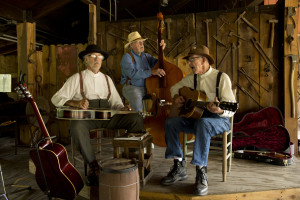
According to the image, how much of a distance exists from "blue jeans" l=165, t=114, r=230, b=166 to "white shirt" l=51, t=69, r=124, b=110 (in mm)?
911

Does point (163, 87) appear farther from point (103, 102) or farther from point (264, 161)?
point (264, 161)

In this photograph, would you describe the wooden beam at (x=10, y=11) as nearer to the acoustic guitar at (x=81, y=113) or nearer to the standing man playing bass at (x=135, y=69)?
the standing man playing bass at (x=135, y=69)

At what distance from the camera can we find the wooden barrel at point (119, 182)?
199 cm

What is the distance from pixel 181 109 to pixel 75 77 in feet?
4.64

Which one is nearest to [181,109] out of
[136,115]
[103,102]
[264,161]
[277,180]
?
[136,115]

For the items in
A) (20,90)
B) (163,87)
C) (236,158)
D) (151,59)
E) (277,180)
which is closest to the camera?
Result: (20,90)

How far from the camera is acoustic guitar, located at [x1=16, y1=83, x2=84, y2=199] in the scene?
2229 millimetres

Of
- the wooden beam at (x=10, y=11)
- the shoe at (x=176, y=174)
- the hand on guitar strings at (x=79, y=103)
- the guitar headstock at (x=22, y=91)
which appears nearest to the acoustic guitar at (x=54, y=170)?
the guitar headstock at (x=22, y=91)

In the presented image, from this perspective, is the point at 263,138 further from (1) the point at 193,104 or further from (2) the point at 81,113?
(2) the point at 81,113

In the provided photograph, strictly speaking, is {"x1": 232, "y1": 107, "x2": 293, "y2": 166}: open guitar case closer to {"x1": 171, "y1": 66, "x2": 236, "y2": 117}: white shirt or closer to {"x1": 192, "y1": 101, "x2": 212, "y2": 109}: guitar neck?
{"x1": 171, "y1": 66, "x2": 236, "y2": 117}: white shirt

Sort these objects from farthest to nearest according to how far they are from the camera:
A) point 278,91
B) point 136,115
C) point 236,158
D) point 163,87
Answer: point 278,91, point 236,158, point 163,87, point 136,115

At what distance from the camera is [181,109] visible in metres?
2.76

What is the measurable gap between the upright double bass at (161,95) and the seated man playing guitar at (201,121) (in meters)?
0.33

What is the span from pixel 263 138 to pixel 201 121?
196cm
